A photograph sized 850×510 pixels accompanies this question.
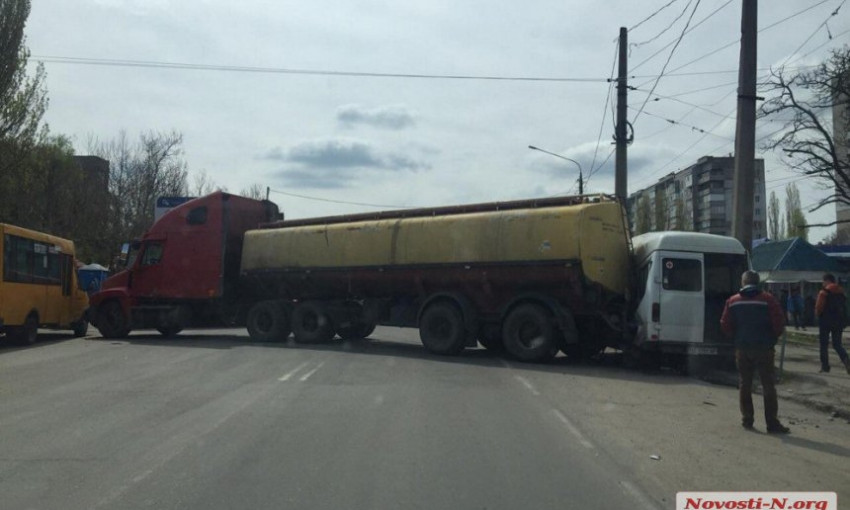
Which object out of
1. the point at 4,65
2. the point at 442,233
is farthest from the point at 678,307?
the point at 4,65

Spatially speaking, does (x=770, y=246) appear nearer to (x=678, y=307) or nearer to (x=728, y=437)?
(x=678, y=307)

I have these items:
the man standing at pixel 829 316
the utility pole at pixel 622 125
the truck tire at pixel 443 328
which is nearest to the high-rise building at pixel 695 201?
the utility pole at pixel 622 125

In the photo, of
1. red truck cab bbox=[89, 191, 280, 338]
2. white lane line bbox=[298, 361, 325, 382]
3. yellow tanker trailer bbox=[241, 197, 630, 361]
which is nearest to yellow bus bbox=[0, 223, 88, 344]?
red truck cab bbox=[89, 191, 280, 338]

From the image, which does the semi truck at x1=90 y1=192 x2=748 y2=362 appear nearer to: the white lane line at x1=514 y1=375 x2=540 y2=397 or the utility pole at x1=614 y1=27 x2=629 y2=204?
the white lane line at x1=514 y1=375 x2=540 y2=397

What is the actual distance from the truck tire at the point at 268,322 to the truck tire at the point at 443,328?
481cm

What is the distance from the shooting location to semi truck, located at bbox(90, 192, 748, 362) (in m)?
14.4

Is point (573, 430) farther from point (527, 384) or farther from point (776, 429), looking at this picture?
point (527, 384)

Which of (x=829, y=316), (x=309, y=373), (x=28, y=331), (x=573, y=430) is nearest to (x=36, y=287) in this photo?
(x=28, y=331)

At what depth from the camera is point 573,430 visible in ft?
28.2

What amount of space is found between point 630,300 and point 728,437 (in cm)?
732

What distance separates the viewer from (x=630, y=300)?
15586mm

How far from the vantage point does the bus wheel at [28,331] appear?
65.6 ft

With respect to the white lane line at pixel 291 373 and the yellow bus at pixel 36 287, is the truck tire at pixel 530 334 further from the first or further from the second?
the yellow bus at pixel 36 287

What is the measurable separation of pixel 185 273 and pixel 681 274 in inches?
548
